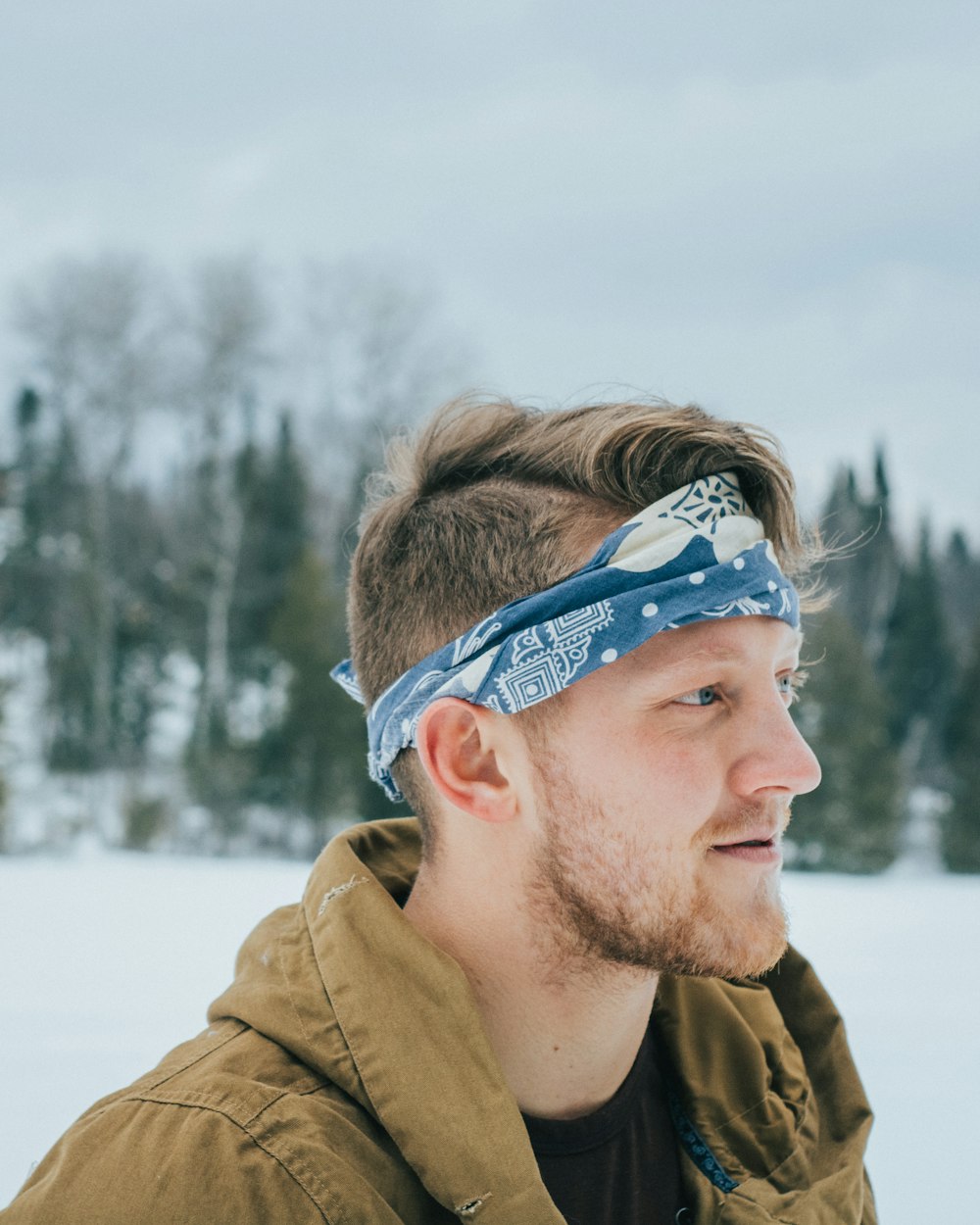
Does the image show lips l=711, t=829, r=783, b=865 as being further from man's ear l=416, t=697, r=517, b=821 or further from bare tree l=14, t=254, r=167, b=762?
bare tree l=14, t=254, r=167, b=762

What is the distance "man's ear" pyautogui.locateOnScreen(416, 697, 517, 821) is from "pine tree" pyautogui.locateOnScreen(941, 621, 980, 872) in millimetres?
20266

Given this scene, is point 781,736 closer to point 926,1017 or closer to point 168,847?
point 926,1017

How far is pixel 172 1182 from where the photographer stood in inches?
48.0

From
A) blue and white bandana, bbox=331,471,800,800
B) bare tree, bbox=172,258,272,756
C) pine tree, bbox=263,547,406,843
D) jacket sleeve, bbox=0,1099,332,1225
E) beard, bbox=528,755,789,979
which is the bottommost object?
pine tree, bbox=263,547,406,843

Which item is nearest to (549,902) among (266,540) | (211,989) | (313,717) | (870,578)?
(211,989)

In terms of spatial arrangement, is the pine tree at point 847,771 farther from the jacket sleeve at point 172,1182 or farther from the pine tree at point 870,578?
the jacket sleeve at point 172,1182

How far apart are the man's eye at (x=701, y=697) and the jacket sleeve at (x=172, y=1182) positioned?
2.48 feet

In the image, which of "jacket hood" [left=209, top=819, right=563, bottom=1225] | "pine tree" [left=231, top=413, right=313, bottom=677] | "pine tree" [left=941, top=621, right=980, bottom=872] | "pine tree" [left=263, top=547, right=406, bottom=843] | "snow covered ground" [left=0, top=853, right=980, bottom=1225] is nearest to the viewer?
"jacket hood" [left=209, top=819, right=563, bottom=1225]

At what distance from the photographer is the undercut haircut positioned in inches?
66.1

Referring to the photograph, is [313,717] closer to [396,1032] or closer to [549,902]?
[549,902]

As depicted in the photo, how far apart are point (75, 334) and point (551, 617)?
21530 mm

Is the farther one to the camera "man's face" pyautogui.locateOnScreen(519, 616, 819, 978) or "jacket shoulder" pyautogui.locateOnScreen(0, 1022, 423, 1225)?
"man's face" pyautogui.locateOnScreen(519, 616, 819, 978)

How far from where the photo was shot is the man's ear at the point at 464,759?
1620mm

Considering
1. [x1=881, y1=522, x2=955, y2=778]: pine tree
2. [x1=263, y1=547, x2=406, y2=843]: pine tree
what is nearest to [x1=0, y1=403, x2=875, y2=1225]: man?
[x1=263, y1=547, x2=406, y2=843]: pine tree
